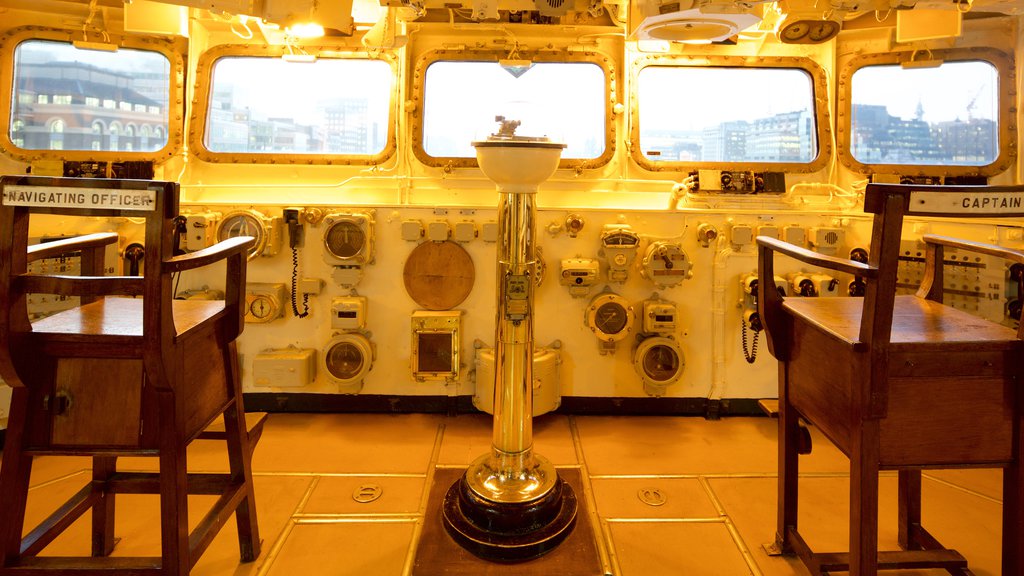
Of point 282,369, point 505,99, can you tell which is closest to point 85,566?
point 282,369

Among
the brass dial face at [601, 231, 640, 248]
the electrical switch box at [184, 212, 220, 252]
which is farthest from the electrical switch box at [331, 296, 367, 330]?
the brass dial face at [601, 231, 640, 248]

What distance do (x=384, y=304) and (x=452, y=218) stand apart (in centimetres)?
60

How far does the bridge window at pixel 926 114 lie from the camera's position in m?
3.20

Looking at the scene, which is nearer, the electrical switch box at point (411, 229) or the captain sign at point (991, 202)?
the captain sign at point (991, 202)

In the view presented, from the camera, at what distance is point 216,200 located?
3.21 meters

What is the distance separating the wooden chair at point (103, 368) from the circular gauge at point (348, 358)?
1401 millimetres

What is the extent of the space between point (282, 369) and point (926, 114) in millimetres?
3853

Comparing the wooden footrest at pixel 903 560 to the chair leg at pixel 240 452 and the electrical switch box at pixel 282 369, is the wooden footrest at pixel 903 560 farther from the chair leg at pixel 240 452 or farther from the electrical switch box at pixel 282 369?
the electrical switch box at pixel 282 369

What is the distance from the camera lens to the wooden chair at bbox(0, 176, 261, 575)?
47.9 inches

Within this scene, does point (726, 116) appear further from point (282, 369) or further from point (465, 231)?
point (282, 369)

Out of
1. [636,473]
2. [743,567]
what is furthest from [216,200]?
[743,567]

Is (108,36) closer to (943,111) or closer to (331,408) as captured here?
(331,408)

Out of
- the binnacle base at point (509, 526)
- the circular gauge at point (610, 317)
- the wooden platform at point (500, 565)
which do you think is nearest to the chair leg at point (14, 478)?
the wooden platform at point (500, 565)

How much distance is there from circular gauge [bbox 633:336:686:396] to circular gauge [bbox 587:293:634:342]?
0.48 feet
